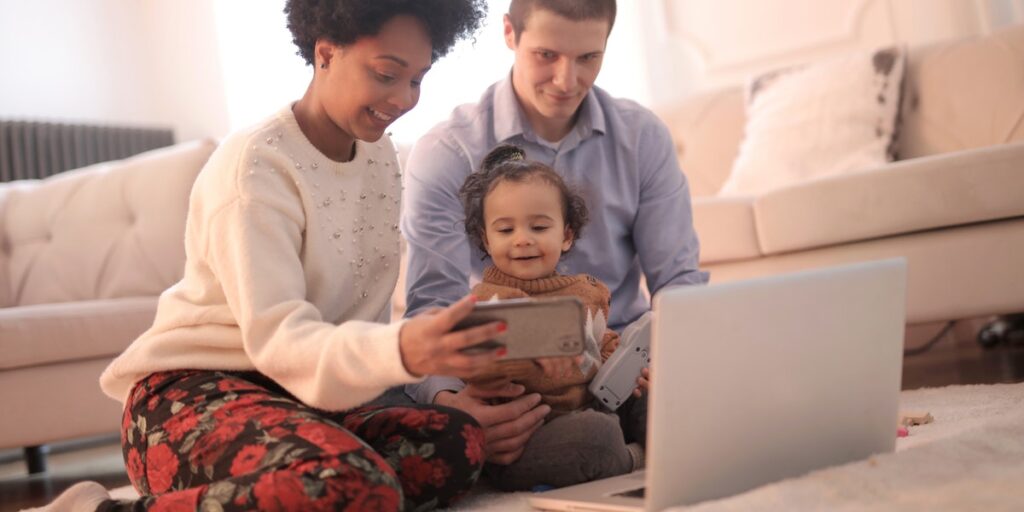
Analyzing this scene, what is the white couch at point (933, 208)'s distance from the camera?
2279mm

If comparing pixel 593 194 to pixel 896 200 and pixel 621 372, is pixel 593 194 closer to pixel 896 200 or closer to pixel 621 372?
pixel 621 372

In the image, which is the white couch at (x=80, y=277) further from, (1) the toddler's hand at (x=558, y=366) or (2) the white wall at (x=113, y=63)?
(2) the white wall at (x=113, y=63)

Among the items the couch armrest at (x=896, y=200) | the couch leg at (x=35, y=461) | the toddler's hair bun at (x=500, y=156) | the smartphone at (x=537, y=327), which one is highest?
the toddler's hair bun at (x=500, y=156)

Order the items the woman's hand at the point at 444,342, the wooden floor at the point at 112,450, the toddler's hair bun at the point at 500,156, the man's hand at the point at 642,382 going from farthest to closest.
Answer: the wooden floor at the point at 112,450, the toddler's hair bun at the point at 500,156, the man's hand at the point at 642,382, the woman's hand at the point at 444,342

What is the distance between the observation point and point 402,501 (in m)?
1.18

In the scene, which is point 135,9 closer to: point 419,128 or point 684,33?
point 419,128

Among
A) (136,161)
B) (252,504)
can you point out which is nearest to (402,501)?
(252,504)

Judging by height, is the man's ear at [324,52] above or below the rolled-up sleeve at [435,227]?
above

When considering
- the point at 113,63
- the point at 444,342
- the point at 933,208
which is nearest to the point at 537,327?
the point at 444,342

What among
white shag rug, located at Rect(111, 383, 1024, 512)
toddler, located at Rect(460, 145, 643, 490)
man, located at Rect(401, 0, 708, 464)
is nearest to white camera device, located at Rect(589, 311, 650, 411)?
toddler, located at Rect(460, 145, 643, 490)

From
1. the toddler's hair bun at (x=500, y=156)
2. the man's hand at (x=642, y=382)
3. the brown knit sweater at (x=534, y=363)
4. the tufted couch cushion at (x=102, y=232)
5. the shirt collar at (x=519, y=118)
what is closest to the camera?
the brown knit sweater at (x=534, y=363)

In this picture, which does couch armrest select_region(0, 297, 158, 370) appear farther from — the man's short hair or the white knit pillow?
the white knit pillow

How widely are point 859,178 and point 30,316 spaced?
1715 millimetres

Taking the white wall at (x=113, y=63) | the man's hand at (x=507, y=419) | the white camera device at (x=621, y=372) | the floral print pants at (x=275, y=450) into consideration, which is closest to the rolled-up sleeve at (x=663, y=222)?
the white camera device at (x=621, y=372)
